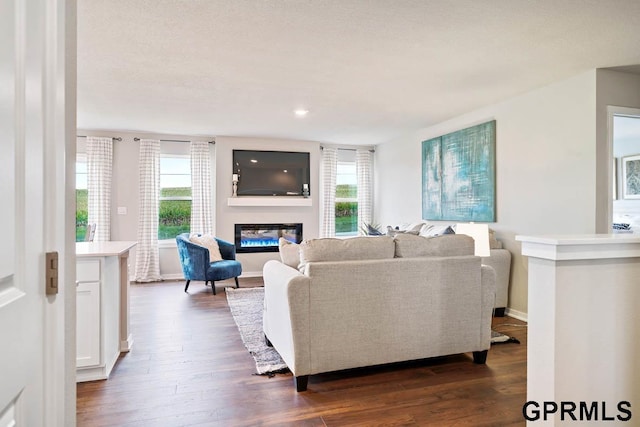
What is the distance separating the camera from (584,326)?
1543mm

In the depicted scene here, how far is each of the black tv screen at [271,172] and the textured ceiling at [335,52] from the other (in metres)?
1.77

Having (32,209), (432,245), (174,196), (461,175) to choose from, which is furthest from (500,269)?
(174,196)

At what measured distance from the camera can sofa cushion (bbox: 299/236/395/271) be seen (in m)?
2.47

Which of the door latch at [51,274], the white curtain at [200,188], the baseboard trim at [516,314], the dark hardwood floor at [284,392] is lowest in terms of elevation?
the dark hardwood floor at [284,392]

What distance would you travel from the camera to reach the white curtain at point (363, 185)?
732 centimetres

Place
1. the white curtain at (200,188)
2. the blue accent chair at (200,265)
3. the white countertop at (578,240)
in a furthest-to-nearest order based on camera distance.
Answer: the white curtain at (200,188)
the blue accent chair at (200,265)
the white countertop at (578,240)

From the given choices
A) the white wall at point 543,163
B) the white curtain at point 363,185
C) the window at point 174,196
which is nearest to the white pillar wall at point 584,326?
the white wall at point 543,163

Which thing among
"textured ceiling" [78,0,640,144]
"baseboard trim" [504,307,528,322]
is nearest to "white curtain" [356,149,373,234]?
"textured ceiling" [78,0,640,144]

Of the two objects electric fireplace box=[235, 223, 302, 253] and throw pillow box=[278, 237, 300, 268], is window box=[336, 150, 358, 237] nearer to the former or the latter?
electric fireplace box=[235, 223, 302, 253]

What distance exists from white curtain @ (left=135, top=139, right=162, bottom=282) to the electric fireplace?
4.44 feet

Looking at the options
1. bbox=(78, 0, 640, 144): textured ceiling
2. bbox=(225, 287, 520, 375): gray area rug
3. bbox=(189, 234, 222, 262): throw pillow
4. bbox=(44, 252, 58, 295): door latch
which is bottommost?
bbox=(225, 287, 520, 375): gray area rug

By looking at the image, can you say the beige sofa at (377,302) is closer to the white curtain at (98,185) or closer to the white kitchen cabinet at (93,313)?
the white kitchen cabinet at (93,313)

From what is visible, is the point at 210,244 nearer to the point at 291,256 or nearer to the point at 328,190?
the point at 328,190

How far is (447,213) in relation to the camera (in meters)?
5.12
